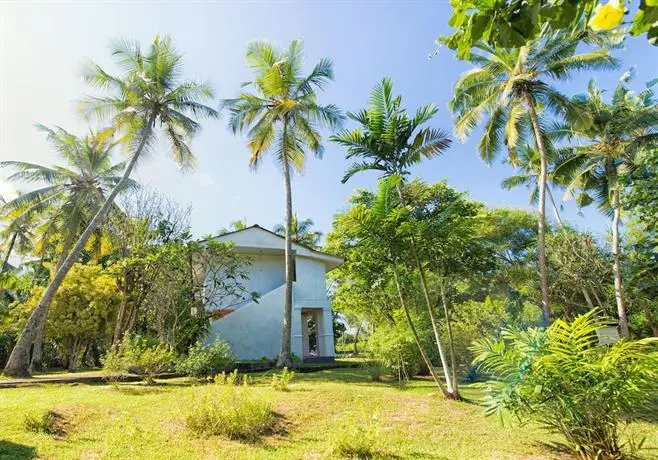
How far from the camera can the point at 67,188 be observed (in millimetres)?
19641

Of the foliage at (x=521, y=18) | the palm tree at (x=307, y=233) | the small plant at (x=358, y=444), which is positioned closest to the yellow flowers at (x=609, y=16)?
the foliage at (x=521, y=18)

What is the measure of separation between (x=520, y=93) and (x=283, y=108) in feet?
32.3

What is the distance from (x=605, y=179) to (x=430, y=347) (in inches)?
616

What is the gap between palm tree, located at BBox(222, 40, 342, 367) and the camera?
15484mm

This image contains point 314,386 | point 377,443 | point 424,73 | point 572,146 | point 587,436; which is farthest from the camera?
point 572,146

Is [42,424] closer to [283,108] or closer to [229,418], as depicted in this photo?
[229,418]

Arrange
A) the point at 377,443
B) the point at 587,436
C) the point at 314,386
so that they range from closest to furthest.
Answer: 1. the point at 587,436
2. the point at 377,443
3. the point at 314,386

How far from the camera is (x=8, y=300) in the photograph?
2498cm

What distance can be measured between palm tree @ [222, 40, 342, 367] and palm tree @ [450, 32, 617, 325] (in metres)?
5.99

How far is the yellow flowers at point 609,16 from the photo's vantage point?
115 centimetres

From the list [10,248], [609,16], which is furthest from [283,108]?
[10,248]

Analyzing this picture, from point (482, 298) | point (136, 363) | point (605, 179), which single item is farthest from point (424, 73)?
point (482, 298)

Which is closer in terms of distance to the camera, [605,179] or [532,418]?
[532,418]

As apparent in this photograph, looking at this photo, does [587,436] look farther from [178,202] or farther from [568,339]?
[178,202]
